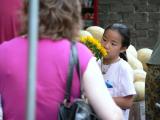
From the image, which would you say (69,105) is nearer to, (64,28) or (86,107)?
(86,107)

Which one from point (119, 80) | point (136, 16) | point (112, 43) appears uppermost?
point (112, 43)

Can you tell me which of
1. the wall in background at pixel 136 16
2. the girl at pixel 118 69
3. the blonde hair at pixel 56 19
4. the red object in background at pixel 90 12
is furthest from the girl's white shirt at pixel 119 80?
the wall in background at pixel 136 16

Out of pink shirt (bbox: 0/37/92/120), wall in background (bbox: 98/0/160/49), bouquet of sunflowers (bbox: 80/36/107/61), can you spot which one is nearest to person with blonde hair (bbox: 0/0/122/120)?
pink shirt (bbox: 0/37/92/120)

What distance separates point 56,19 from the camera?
2.76 meters

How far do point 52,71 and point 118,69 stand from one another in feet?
5.93

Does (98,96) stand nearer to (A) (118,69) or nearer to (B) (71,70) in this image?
(B) (71,70)

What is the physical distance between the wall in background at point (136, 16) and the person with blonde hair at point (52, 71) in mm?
7296

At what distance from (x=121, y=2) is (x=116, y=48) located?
5669mm

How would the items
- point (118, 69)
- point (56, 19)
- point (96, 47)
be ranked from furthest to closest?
point (118, 69) → point (96, 47) → point (56, 19)

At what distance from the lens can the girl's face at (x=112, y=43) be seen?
4523 mm

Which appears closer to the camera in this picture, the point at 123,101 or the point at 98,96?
the point at 98,96

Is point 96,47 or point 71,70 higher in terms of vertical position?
point 71,70

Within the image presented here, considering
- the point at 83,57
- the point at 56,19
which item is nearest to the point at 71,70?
the point at 83,57

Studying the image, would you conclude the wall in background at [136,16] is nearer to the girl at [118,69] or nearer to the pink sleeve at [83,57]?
the girl at [118,69]
